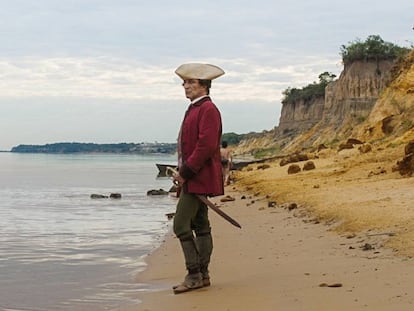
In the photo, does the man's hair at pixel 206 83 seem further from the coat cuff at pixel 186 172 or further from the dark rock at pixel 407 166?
the dark rock at pixel 407 166

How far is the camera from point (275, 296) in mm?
5582

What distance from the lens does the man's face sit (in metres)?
6.25

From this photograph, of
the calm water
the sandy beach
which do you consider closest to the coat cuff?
the sandy beach

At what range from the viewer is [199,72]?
6.25 metres

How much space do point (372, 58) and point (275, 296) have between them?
64.4 meters

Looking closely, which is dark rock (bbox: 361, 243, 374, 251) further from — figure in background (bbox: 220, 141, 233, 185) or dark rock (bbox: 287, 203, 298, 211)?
dark rock (bbox: 287, 203, 298, 211)

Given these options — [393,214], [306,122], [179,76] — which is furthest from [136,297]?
[306,122]

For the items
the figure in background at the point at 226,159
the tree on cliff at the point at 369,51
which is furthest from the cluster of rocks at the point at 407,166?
the tree on cliff at the point at 369,51

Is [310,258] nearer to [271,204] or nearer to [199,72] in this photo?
[199,72]

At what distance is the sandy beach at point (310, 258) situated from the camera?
17.7 feet

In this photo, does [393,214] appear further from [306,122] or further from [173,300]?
[306,122]

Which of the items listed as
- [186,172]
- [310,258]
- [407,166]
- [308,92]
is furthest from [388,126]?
[308,92]

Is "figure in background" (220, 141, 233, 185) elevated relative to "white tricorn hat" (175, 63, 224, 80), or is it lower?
lower

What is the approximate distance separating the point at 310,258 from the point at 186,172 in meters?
1.97
